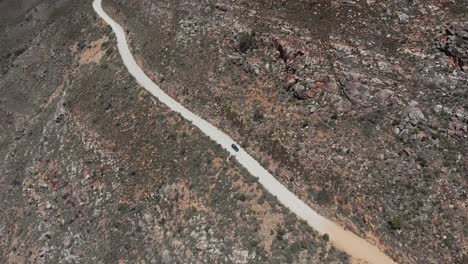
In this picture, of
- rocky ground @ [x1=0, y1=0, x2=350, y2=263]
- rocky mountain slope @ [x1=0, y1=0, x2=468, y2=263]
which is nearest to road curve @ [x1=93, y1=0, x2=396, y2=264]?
rocky mountain slope @ [x1=0, y1=0, x2=468, y2=263]

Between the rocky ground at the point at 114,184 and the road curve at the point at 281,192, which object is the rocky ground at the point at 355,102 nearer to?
the road curve at the point at 281,192

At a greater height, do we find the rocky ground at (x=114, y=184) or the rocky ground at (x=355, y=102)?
the rocky ground at (x=355, y=102)

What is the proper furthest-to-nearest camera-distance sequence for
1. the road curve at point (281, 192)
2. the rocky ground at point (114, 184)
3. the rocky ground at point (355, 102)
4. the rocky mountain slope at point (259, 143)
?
the rocky ground at point (114, 184) → the rocky mountain slope at point (259, 143) → the rocky ground at point (355, 102) → the road curve at point (281, 192)

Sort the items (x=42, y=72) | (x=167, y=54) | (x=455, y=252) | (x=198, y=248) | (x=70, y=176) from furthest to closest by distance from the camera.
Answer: (x=42, y=72), (x=167, y=54), (x=70, y=176), (x=198, y=248), (x=455, y=252)

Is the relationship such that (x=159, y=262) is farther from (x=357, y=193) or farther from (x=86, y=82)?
(x=86, y=82)

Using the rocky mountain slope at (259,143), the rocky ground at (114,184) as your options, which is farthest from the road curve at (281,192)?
the rocky ground at (114,184)

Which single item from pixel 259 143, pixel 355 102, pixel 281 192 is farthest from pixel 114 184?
pixel 355 102

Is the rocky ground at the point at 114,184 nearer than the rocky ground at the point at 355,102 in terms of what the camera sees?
No

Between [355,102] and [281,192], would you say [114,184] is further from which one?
[355,102]

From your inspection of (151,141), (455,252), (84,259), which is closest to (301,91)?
(151,141)
